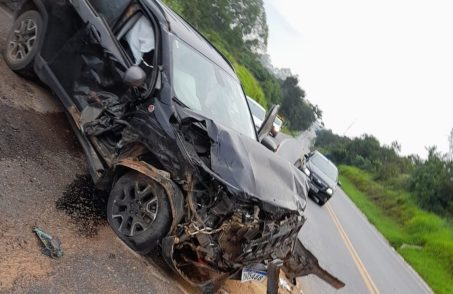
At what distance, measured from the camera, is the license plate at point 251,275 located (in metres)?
4.26

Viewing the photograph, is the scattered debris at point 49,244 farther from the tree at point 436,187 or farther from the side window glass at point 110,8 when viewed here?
the tree at point 436,187

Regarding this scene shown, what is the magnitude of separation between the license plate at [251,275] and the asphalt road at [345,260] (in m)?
0.69

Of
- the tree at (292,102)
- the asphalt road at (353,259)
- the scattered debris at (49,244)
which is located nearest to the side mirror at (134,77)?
the scattered debris at (49,244)

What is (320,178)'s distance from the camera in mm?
15742

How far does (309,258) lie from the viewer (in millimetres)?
5348

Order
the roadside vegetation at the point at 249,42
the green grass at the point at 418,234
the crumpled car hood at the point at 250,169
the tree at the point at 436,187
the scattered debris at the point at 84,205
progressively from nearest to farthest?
the crumpled car hood at the point at 250,169 → the scattered debris at the point at 84,205 → the green grass at the point at 418,234 → the tree at the point at 436,187 → the roadside vegetation at the point at 249,42

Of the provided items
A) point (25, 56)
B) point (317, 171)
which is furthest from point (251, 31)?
point (25, 56)

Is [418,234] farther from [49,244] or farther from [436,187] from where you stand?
[49,244]

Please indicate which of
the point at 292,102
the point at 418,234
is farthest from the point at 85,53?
the point at 292,102

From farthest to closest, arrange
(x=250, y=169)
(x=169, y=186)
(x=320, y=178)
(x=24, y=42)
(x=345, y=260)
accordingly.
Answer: (x=320, y=178)
(x=345, y=260)
(x=24, y=42)
(x=250, y=169)
(x=169, y=186)

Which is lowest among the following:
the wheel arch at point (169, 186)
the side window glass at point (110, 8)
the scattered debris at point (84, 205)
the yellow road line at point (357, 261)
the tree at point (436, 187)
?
the scattered debris at point (84, 205)

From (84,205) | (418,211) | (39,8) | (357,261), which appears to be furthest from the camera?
(418,211)

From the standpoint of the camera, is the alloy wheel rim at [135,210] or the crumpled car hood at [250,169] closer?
the crumpled car hood at [250,169]

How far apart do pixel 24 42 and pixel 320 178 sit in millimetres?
12028
